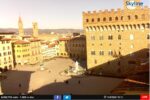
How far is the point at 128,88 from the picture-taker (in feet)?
21.2

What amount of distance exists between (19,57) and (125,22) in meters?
15.4

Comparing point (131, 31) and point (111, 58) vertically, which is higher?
point (131, 31)

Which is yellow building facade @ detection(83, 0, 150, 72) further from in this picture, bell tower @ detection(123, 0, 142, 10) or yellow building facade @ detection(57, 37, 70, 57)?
yellow building facade @ detection(57, 37, 70, 57)

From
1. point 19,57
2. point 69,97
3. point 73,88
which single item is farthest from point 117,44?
point 69,97

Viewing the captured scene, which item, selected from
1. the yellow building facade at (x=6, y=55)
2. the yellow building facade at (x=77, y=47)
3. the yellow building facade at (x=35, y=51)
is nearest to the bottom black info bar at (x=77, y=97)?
the yellow building facade at (x=6, y=55)

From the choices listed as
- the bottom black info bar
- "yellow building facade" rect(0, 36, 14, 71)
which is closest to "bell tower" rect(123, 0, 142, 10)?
the bottom black info bar

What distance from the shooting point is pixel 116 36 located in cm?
2259

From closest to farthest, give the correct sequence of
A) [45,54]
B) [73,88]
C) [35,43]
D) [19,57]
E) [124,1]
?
1. [73,88]
2. [124,1]
3. [19,57]
4. [35,43]
5. [45,54]

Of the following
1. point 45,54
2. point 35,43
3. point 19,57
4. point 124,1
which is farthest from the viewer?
point 45,54

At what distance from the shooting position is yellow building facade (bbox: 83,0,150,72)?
21297 millimetres

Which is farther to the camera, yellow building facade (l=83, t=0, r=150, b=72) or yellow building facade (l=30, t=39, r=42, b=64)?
yellow building facade (l=30, t=39, r=42, b=64)

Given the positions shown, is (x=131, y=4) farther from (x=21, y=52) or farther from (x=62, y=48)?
(x=62, y=48)

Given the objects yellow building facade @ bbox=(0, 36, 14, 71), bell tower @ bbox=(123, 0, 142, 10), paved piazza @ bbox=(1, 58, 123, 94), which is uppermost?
bell tower @ bbox=(123, 0, 142, 10)

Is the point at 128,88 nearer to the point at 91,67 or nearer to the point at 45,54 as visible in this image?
the point at 91,67
